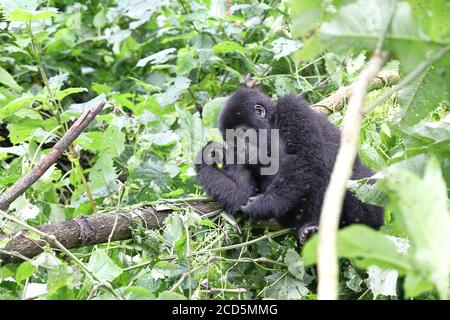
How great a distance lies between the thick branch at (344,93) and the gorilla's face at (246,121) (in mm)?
333

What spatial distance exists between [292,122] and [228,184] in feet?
1.34

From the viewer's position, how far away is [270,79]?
14.7ft

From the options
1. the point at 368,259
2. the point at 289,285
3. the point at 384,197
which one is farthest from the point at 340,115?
the point at 368,259

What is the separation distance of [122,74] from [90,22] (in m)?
0.54

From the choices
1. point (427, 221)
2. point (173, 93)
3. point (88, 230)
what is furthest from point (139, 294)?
point (173, 93)

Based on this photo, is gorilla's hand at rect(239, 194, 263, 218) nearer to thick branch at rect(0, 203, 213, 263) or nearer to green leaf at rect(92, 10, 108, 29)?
thick branch at rect(0, 203, 213, 263)

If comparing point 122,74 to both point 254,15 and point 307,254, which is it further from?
point 307,254

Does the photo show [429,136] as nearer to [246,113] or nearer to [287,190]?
[287,190]

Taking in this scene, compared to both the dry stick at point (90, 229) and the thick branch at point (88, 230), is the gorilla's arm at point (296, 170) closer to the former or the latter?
the dry stick at point (90, 229)

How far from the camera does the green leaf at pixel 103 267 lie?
233cm

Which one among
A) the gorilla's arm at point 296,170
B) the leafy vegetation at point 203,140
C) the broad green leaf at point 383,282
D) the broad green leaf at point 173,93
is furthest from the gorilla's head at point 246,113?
the broad green leaf at point 383,282

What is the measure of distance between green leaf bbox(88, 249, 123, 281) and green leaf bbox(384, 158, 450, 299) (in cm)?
133

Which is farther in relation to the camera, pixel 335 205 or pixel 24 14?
pixel 24 14

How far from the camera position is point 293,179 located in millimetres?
3074
